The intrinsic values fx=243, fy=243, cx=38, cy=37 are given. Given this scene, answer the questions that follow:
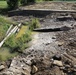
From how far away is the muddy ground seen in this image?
317 inches

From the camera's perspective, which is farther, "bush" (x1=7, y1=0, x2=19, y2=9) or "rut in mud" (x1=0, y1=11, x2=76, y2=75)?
"bush" (x1=7, y1=0, x2=19, y2=9)

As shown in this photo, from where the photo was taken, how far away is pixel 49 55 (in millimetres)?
9289

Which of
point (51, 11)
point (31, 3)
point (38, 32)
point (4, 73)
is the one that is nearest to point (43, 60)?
point (4, 73)

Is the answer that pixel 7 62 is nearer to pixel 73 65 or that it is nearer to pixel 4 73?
pixel 4 73

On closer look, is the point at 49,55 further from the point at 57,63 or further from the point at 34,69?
the point at 34,69

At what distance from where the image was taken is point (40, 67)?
8.30 m

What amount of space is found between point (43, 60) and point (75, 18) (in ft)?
21.8

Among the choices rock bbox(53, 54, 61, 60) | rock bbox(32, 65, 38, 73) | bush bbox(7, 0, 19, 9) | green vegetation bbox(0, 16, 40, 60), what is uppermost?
rock bbox(32, 65, 38, 73)

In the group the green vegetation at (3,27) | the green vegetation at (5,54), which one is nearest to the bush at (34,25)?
the green vegetation at (3,27)

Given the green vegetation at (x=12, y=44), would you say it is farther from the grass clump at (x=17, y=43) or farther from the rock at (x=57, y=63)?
the rock at (x=57, y=63)

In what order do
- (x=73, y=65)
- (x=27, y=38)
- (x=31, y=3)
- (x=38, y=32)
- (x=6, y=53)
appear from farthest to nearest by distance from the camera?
(x=31, y=3) → (x=38, y=32) → (x=27, y=38) → (x=6, y=53) → (x=73, y=65)

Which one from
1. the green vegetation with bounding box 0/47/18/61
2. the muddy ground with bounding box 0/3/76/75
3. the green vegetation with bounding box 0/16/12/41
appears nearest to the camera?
the muddy ground with bounding box 0/3/76/75

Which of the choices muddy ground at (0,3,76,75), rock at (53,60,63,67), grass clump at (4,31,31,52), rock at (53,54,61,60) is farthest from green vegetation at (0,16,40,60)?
rock at (53,60,63,67)

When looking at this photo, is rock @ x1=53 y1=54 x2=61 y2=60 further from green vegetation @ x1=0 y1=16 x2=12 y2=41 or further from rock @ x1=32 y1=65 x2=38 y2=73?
green vegetation @ x1=0 y1=16 x2=12 y2=41
